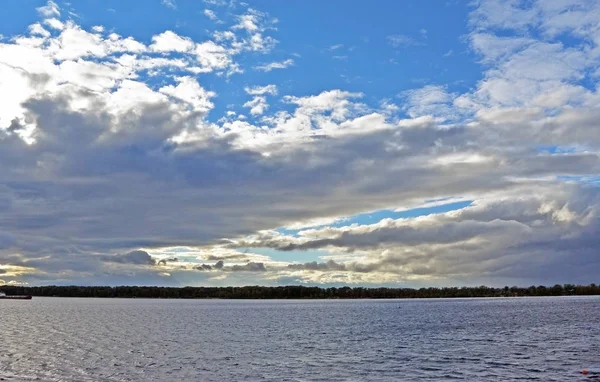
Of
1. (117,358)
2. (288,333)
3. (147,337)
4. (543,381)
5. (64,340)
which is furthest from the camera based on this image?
(288,333)

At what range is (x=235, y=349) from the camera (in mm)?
82062

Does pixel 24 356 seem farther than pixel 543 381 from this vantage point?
Yes

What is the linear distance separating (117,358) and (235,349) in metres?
17.1

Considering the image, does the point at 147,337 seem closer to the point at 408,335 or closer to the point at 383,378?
the point at 408,335

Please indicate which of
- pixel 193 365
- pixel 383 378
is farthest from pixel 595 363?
pixel 193 365

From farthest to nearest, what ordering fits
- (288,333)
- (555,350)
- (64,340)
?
1. (288,333)
2. (64,340)
3. (555,350)

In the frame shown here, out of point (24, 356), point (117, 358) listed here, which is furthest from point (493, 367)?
point (24, 356)

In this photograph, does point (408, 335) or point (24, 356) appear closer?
point (24, 356)

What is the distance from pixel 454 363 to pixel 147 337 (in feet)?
177

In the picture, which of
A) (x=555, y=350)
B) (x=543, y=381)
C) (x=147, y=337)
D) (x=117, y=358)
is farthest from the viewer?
(x=147, y=337)

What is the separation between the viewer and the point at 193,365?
6456cm

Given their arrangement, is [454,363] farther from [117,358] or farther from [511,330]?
[511,330]

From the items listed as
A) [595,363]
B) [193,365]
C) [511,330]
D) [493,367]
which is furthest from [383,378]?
[511,330]

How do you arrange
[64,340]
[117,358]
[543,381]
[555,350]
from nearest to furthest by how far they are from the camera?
[543,381] → [117,358] → [555,350] → [64,340]
